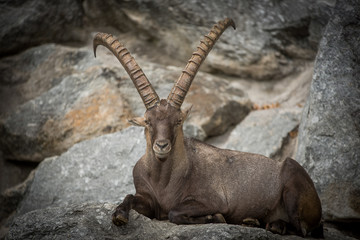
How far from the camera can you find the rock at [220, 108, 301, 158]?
33.4ft

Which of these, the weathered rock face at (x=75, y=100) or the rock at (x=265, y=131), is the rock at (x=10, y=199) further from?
the rock at (x=265, y=131)

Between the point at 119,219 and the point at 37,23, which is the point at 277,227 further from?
the point at 37,23

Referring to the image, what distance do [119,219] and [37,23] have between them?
7120mm

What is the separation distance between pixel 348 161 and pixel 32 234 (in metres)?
5.23

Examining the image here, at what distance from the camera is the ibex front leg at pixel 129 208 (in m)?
6.20

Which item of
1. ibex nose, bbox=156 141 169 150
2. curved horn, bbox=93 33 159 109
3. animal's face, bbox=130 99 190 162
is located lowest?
ibex nose, bbox=156 141 169 150

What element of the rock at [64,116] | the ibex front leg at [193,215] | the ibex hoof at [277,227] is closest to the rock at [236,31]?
the rock at [64,116]

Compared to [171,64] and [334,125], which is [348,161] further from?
[171,64]

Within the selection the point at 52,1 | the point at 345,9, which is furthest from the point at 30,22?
the point at 345,9

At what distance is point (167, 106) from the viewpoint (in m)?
6.89

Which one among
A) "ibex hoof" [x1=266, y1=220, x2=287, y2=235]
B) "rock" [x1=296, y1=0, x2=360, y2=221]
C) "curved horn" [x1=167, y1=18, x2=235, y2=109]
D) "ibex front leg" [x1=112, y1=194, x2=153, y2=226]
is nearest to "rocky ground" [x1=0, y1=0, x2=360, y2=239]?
"rock" [x1=296, y1=0, x2=360, y2=221]

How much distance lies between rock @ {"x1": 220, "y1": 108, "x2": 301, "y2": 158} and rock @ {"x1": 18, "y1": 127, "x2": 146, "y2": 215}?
2171 mm

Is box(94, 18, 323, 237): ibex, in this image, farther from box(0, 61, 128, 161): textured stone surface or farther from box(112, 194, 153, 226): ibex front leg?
box(0, 61, 128, 161): textured stone surface

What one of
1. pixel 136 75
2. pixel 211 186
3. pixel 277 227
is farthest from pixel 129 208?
pixel 277 227
